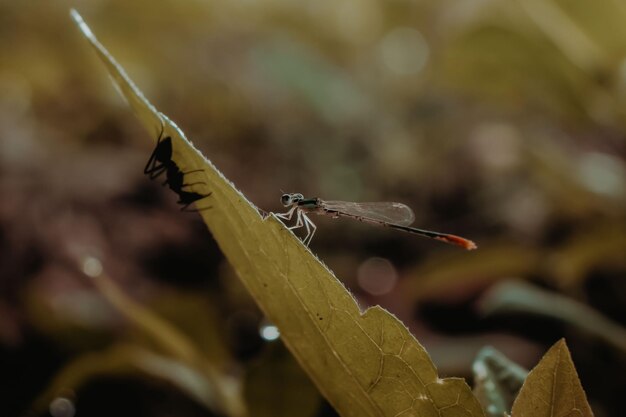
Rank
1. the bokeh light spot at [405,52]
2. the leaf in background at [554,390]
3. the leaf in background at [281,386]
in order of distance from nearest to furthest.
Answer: the leaf in background at [554,390]
the leaf in background at [281,386]
the bokeh light spot at [405,52]

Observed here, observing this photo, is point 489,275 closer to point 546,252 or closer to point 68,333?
point 546,252

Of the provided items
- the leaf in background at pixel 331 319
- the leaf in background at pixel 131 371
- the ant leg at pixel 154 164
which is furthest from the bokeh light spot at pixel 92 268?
the leaf in background at pixel 331 319

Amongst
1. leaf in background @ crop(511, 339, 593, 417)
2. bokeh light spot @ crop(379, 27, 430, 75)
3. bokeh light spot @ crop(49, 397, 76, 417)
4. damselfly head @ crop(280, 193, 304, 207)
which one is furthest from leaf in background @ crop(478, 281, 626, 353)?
bokeh light spot @ crop(379, 27, 430, 75)

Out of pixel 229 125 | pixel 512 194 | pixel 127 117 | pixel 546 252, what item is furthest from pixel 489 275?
pixel 127 117

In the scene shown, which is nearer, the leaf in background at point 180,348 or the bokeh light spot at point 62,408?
the leaf in background at point 180,348

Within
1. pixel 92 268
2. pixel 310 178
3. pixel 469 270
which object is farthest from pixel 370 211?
pixel 310 178

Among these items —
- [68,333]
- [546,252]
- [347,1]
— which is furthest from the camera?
[347,1]

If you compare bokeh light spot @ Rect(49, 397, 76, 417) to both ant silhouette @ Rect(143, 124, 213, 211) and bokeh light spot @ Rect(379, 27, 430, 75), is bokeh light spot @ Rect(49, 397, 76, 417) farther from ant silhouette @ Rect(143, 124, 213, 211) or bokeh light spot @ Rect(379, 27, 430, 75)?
bokeh light spot @ Rect(379, 27, 430, 75)

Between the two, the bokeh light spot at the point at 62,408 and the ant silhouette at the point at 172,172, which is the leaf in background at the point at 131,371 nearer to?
the bokeh light spot at the point at 62,408
